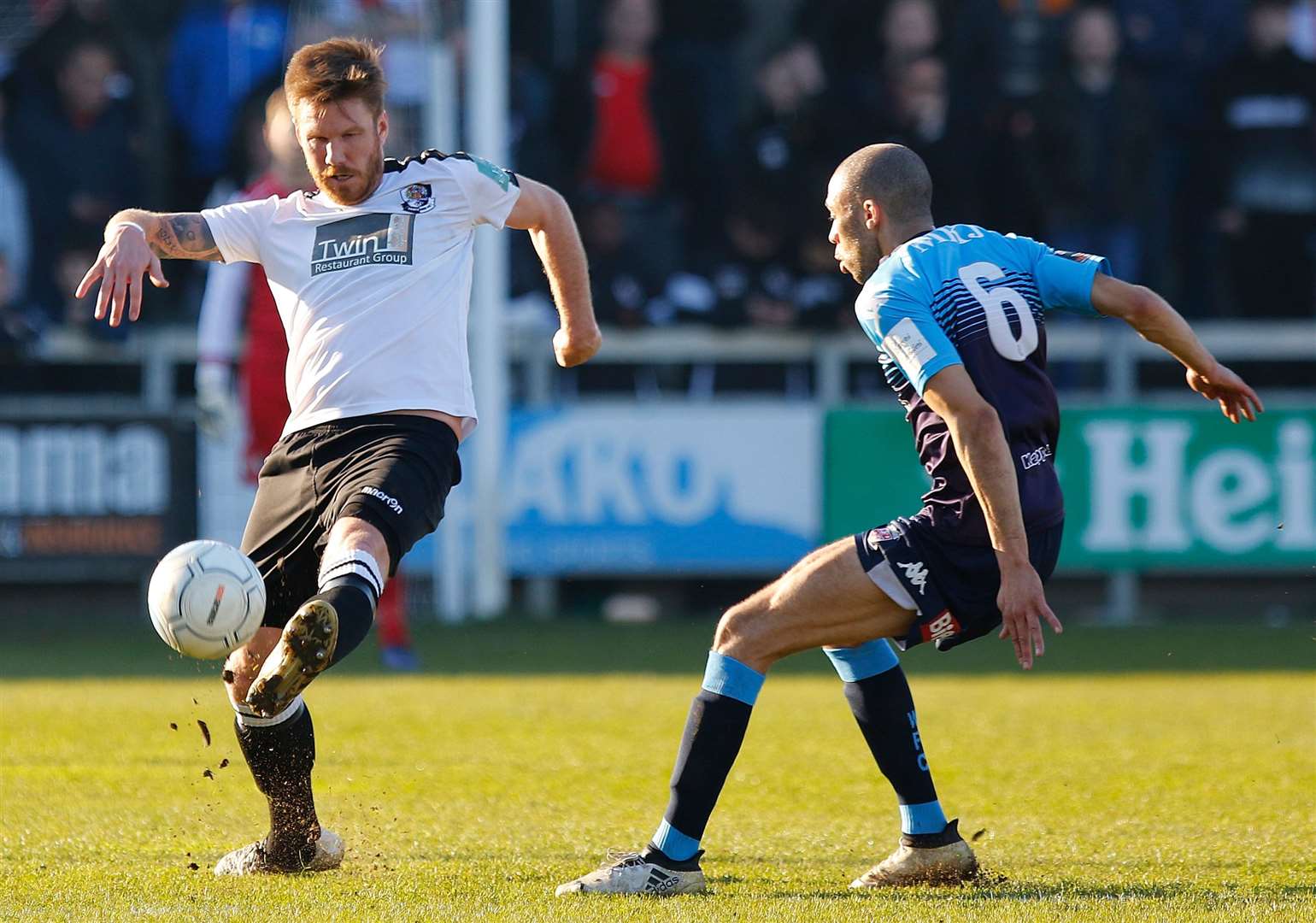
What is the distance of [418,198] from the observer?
5199mm

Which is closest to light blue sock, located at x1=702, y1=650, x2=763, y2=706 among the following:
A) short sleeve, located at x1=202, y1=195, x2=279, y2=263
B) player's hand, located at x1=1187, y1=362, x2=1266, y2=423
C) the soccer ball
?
the soccer ball

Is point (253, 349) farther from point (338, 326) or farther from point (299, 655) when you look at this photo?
point (299, 655)

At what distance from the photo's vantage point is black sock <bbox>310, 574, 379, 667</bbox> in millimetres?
4391

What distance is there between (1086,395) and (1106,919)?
962cm

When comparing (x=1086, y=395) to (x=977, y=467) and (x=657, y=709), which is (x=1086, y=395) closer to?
(x=657, y=709)

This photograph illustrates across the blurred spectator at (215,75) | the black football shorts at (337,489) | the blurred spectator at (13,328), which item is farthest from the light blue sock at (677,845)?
the blurred spectator at (215,75)

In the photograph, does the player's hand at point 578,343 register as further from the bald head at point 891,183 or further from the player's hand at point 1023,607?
the player's hand at point 1023,607

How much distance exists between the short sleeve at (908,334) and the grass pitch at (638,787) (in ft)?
4.29

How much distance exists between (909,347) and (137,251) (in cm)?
200

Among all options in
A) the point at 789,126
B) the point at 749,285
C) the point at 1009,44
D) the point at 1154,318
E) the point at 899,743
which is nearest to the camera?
the point at 1154,318

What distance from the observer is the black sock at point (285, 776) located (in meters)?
5.15

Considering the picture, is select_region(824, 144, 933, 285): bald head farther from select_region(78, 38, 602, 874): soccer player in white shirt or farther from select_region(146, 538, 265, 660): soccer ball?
select_region(146, 538, 265, 660): soccer ball

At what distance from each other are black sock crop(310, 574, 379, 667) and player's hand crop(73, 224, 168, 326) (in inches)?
35.3


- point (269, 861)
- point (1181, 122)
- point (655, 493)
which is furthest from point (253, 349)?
point (1181, 122)
